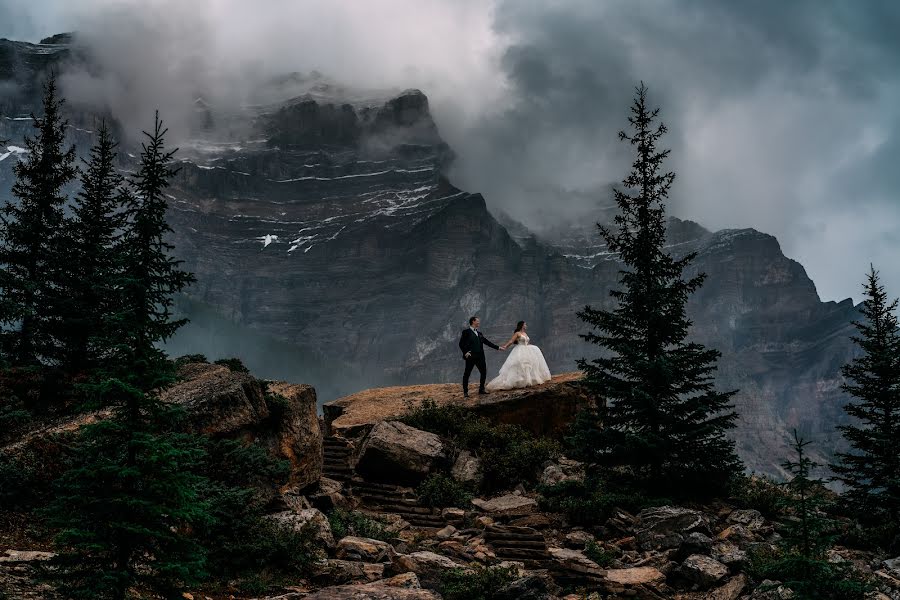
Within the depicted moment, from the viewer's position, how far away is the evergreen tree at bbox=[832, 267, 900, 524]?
16078mm

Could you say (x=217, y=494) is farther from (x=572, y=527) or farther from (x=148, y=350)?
(x=572, y=527)

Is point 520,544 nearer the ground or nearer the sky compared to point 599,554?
nearer the sky

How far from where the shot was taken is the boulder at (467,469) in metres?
18.3

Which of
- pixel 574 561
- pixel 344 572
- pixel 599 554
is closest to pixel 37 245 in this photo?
pixel 344 572

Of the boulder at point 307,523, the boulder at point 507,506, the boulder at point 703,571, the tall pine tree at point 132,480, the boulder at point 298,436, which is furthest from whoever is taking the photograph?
the boulder at point 507,506

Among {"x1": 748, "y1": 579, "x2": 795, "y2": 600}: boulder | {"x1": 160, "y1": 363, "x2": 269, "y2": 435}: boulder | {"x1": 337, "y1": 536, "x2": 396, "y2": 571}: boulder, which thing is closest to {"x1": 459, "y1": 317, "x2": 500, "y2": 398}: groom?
{"x1": 160, "y1": 363, "x2": 269, "y2": 435}: boulder

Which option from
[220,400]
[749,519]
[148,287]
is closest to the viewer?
[148,287]

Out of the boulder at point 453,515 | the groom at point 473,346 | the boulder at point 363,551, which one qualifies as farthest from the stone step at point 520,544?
the groom at point 473,346

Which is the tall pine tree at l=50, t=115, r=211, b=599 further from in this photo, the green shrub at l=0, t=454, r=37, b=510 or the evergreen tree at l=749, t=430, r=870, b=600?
the evergreen tree at l=749, t=430, r=870, b=600

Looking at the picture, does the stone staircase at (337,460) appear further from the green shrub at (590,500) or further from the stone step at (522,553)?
the stone step at (522,553)

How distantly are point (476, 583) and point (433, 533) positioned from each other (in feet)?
15.8

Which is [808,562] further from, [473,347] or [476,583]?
[473,347]

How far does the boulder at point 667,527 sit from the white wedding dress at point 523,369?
926 centimetres

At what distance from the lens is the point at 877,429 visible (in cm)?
1770
